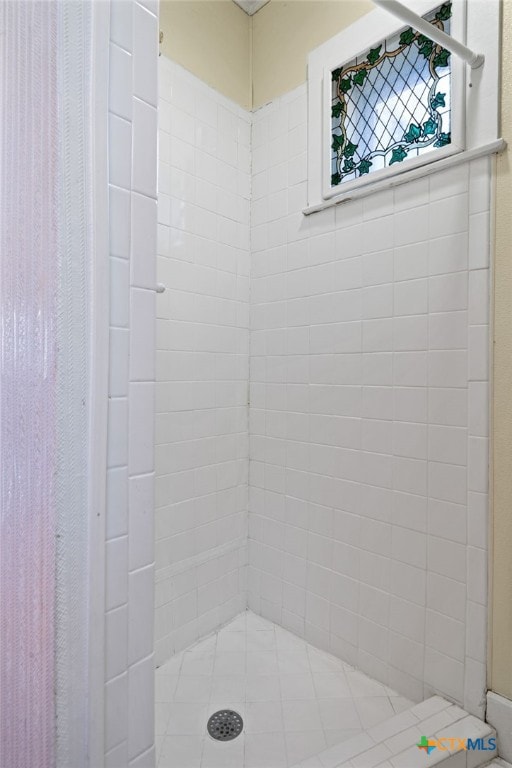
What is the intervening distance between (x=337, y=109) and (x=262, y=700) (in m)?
2.15

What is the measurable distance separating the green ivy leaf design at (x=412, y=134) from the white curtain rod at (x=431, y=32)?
22 centimetres

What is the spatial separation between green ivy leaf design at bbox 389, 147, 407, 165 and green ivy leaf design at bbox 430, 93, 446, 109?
148mm

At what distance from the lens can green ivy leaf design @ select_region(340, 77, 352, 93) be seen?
1.71 metres

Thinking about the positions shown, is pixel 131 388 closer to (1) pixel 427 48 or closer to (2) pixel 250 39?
(1) pixel 427 48

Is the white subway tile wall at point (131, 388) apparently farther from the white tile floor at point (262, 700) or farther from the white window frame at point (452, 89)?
the white window frame at point (452, 89)

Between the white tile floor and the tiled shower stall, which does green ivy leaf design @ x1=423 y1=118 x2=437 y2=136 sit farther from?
the white tile floor

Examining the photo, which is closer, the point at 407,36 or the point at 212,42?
the point at 407,36

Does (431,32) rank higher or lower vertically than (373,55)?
lower

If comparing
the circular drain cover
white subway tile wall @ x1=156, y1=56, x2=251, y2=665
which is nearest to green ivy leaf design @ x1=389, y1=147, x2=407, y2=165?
white subway tile wall @ x1=156, y1=56, x2=251, y2=665

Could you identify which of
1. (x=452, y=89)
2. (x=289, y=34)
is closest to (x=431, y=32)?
(x=452, y=89)

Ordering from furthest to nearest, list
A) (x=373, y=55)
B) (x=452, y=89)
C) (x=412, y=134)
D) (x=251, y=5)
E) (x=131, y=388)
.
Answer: (x=251, y=5)
(x=373, y=55)
(x=412, y=134)
(x=452, y=89)
(x=131, y=388)

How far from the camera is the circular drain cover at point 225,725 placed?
4.58 feet

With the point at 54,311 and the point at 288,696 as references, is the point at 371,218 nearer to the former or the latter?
the point at 54,311

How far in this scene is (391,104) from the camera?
1600 millimetres
